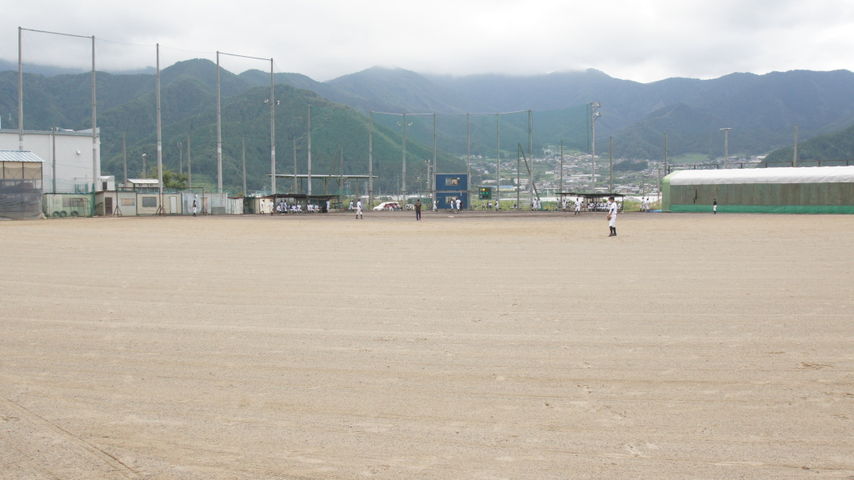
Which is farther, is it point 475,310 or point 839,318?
point 475,310

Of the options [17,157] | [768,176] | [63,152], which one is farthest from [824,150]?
[17,157]

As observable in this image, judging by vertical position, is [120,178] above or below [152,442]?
above

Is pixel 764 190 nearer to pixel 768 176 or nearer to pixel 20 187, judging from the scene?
pixel 768 176

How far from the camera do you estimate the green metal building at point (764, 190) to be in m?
63.0

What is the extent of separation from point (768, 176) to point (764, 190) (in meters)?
1.36

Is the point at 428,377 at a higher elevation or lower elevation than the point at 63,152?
lower

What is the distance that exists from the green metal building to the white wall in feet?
189

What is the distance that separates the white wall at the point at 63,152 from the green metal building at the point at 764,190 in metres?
57.6

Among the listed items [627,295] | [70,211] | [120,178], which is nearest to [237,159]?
[120,178]

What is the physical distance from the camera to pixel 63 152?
2872 inches

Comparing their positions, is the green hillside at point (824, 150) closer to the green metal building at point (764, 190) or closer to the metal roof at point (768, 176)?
the metal roof at point (768, 176)

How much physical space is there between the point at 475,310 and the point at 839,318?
5.03 metres

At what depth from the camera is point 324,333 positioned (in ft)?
29.8

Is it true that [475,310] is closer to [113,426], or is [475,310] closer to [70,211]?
[113,426]
